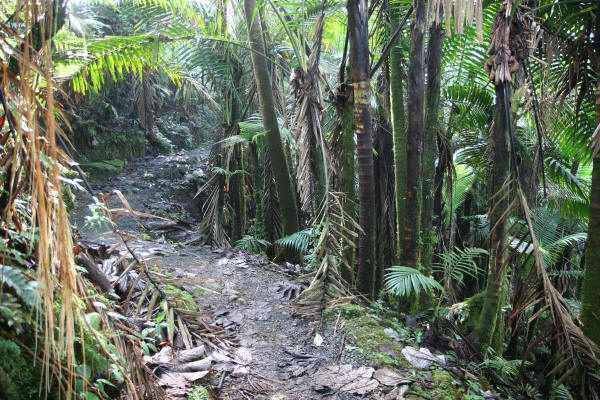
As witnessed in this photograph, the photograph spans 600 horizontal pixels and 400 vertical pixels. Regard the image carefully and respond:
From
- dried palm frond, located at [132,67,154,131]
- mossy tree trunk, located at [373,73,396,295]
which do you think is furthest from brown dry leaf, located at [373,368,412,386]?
dried palm frond, located at [132,67,154,131]

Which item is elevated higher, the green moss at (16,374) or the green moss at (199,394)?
the green moss at (16,374)

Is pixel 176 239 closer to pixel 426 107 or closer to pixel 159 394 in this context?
pixel 426 107

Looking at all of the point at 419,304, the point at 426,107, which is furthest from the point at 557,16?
the point at 419,304

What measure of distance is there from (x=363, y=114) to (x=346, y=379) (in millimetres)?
2209

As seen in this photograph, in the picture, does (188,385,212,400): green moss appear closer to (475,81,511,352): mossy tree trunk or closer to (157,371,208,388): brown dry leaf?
(157,371,208,388): brown dry leaf

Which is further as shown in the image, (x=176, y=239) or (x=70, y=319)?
(x=176, y=239)

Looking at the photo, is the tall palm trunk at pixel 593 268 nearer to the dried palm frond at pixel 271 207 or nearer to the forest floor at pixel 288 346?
the forest floor at pixel 288 346

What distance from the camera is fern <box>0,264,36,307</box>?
94 centimetres

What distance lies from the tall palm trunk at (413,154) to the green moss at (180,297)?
7.15ft

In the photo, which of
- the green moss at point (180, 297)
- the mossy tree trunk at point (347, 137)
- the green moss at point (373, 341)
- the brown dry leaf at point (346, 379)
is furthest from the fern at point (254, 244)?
the brown dry leaf at point (346, 379)

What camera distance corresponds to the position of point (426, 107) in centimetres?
407

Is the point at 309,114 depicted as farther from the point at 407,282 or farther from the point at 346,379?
the point at 346,379

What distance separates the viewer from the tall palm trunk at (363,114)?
10.9ft

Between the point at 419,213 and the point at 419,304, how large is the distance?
0.93 m
